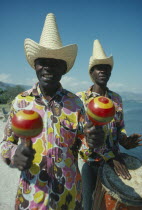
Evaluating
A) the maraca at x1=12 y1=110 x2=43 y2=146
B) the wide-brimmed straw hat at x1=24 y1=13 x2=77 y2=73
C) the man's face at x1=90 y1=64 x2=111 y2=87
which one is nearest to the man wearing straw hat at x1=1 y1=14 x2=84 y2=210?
the wide-brimmed straw hat at x1=24 y1=13 x2=77 y2=73

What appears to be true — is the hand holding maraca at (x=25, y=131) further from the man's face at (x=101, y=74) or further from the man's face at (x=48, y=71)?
the man's face at (x=101, y=74)

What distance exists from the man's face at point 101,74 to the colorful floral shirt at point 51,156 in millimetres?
1403

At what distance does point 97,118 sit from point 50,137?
0.51 metres

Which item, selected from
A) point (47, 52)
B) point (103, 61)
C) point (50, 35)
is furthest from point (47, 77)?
point (103, 61)

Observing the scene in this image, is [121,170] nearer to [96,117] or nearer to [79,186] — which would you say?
[79,186]

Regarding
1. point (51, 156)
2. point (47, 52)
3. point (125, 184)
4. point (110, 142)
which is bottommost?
point (125, 184)

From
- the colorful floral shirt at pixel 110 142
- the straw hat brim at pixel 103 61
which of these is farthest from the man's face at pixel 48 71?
the straw hat brim at pixel 103 61

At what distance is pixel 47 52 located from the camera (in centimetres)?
178

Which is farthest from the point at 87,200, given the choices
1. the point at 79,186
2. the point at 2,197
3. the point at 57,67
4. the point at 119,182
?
the point at 57,67

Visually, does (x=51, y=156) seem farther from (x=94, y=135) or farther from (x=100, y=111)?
(x=100, y=111)

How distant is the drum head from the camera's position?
6.64ft

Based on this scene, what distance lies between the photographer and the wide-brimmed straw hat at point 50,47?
1797mm

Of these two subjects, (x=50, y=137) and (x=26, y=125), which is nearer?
(x=26, y=125)

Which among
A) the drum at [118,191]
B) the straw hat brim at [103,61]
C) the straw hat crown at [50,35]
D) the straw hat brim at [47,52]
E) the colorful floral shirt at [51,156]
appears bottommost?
the drum at [118,191]
